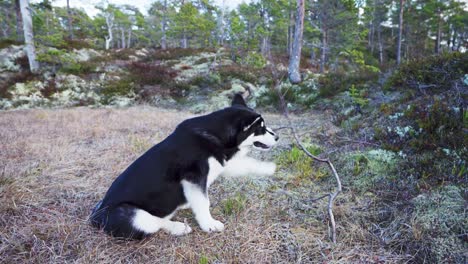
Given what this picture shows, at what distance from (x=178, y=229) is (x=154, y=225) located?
298 millimetres

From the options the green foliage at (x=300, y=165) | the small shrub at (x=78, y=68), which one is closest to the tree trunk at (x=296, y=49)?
the green foliage at (x=300, y=165)

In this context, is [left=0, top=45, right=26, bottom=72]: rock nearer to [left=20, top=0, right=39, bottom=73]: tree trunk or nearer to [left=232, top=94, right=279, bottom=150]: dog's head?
[left=20, top=0, right=39, bottom=73]: tree trunk

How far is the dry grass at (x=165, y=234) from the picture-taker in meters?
2.23

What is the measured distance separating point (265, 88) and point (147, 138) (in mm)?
7593

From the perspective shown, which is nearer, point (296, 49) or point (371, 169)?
point (371, 169)

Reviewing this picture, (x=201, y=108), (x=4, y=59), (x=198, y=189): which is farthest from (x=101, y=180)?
(x=4, y=59)

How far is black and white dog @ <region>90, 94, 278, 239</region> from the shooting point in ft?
7.69

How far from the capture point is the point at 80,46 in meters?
19.2

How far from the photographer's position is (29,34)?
1351 cm

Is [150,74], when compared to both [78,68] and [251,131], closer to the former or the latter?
[78,68]

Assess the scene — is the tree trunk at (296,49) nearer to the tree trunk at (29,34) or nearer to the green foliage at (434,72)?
the green foliage at (434,72)

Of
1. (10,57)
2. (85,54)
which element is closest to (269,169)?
(10,57)

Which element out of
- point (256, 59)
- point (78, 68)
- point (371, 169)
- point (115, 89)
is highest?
point (78, 68)

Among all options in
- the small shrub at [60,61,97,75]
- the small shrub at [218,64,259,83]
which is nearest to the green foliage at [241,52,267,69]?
the small shrub at [218,64,259,83]
